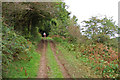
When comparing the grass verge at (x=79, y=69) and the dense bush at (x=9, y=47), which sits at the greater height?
the dense bush at (x=9, y=47)

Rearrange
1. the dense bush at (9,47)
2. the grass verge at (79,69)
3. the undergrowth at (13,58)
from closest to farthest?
1. the dense bush at (9,47)
2. the undergrowth at (13,58)
3. the grass verge at (79,69)

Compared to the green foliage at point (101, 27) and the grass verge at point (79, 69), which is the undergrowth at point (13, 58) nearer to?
the grass verge at point (79, 69)

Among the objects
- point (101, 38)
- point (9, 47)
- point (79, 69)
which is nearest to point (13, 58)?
point (9, 47)

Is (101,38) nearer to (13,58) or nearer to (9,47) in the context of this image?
(13,58)

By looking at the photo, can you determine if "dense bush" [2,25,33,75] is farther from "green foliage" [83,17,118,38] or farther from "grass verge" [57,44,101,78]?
"green foliage" [83,17,118,38]

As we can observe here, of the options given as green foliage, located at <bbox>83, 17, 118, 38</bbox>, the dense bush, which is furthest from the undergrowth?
green foliage, located at <bbox>83, 17, 118, 38</bbox>

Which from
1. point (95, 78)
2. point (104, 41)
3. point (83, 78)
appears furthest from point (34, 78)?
point (104, 41)

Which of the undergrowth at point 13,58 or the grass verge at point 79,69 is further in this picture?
the grass verge at point 79,69

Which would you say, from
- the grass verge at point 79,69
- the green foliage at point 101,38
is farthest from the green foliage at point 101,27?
the grass verge at point 79,69

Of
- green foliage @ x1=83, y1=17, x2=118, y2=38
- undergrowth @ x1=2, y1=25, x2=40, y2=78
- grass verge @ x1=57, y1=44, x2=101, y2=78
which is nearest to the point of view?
undergrowth @ x1=2, y1=25, x2=40, y2=78

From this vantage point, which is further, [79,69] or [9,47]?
[79,69]

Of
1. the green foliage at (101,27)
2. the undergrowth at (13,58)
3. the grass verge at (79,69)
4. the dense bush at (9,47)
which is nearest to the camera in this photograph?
the dense bush at (9,47)

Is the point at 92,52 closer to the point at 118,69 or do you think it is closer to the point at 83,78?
the point at 118,69

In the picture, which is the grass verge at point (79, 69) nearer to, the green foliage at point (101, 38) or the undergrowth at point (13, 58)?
the undergrowth at point (13, 58)
